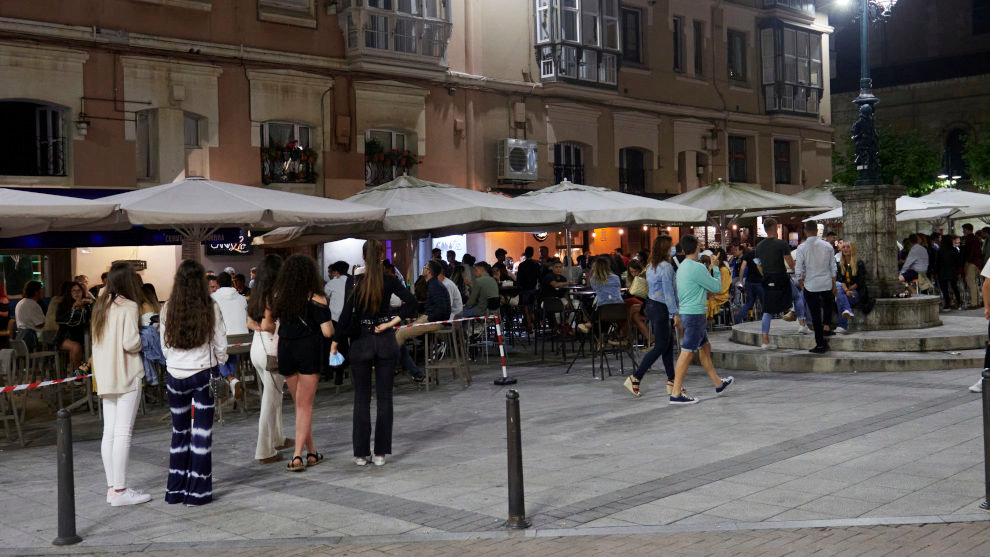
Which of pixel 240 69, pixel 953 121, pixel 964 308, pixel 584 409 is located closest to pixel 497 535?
pixel 584 409

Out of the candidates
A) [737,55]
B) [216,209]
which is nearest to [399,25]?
[216,209]

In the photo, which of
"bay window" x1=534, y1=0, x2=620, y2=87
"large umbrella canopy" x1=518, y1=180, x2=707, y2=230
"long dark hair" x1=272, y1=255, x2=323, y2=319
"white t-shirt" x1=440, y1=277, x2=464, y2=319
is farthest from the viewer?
"bay window" x1=534, y1=0, x2=620, y2=87

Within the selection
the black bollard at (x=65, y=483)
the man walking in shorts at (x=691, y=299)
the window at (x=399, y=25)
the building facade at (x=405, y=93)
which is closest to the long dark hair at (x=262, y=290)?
the black bollard at (x=65, y=483)

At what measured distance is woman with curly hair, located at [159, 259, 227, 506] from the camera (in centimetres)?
753

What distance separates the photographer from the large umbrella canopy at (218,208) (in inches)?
480

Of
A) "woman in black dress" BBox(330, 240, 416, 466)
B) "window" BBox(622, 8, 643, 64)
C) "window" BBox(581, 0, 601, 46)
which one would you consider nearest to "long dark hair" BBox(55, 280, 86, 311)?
"woman in black dress" BBox(330, 240, 416, 466)

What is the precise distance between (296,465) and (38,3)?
1363 cm

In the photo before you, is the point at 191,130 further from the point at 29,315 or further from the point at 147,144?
the point at 29,315

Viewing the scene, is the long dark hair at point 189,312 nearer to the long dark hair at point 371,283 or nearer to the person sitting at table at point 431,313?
the long dark hair at point 371,283

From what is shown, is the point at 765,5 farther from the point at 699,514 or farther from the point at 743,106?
the point at 699,514

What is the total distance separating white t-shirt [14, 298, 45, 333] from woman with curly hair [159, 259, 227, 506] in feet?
24.1

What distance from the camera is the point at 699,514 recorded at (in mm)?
6641

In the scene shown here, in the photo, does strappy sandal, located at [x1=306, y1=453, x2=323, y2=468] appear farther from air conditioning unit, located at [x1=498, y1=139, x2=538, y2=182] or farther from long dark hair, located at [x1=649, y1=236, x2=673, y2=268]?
air conditioning unit, located at [x1=498, y1=139, x2=538, y2=182]

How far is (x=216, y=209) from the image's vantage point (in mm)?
12414
